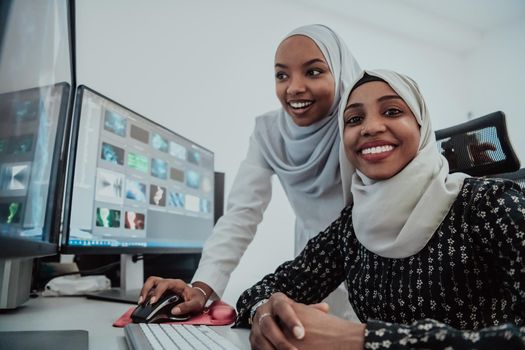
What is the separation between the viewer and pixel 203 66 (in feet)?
7.40

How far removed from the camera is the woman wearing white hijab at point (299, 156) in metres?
0.98

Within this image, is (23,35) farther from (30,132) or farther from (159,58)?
(159,58)

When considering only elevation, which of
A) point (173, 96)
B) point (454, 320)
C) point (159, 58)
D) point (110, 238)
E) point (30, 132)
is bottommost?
Answer: point (454, 320)

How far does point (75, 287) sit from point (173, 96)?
1.25 m

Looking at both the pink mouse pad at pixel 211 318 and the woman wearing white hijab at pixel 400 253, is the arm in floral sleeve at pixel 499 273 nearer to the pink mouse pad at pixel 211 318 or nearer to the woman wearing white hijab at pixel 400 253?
the woman wearing white hijab at pixel 400 253

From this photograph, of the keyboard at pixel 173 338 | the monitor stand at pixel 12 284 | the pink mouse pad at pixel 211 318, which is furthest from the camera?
the monitor stand at pixel 12 284

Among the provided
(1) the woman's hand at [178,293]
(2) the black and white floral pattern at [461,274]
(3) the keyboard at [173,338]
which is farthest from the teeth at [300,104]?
(3) the keyboard at [173,338]

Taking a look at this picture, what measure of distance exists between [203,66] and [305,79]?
1.40m

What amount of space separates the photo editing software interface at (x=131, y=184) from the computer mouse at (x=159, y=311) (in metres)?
0.31

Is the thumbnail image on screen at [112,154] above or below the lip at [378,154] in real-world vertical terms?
above

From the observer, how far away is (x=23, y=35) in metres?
0.44

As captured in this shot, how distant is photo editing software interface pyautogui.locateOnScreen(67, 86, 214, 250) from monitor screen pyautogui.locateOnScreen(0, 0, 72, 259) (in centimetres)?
7

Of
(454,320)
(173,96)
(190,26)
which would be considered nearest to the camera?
(454,320)

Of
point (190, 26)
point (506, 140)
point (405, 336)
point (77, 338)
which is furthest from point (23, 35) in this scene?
point (190, 26)
